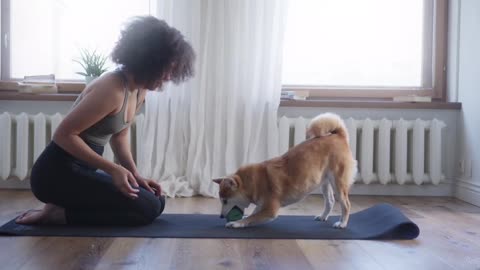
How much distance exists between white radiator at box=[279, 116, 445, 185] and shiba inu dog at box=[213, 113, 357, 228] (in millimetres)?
1109

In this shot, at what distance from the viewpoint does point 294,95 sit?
3.71m

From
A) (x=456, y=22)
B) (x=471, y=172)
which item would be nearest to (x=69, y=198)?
(x=471, y=172)

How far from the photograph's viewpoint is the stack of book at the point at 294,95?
12.1 ft

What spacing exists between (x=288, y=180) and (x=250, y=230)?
0.28 meters

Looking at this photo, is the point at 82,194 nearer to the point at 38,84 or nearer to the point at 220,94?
the point at 220,94

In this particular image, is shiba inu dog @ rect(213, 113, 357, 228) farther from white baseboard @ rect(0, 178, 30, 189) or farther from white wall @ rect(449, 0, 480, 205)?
white baseboard @ rect(0, 178, 30, 189)

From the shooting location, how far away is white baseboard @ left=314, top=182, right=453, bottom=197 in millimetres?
3768

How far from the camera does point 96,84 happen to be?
221 centimetres

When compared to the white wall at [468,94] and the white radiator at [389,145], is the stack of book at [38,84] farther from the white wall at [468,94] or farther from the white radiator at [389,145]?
the white wall at [468,94]

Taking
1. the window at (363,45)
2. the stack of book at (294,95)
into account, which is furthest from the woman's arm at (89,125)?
the window at (363,45)

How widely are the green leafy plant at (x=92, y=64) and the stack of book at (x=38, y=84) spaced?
22cm

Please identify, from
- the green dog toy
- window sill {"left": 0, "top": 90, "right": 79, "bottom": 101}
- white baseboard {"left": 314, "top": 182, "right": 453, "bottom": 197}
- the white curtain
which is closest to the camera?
the green dog toy

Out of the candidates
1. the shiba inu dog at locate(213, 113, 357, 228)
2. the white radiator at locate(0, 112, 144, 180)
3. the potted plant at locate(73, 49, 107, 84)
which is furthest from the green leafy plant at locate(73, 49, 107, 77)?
the shiba inu dog at locate(213, 113, 357, 228)

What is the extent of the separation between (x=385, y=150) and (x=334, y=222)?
122cm
